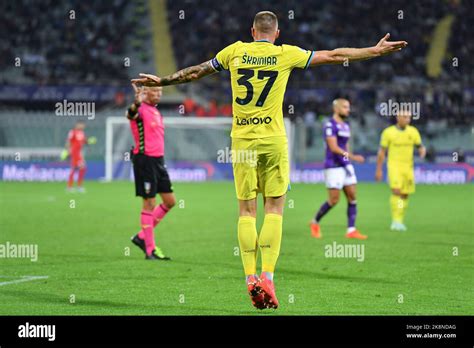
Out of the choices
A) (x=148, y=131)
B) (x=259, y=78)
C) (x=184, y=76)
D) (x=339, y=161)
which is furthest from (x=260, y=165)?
(x=339, y=161)

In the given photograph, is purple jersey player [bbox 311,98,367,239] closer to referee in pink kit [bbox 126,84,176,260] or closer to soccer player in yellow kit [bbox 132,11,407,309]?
referee in pink kit [bbox 126,84,176,260]

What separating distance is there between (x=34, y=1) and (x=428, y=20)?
701 inches

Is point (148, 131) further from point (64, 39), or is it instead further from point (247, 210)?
point (64, 39)

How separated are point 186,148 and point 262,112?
26844 mm

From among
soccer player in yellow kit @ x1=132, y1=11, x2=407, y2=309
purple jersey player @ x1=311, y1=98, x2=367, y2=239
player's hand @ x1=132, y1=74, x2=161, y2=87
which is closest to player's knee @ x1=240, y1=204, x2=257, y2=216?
soccer player in yellow kit @ x1=132, y1=11, x2=407, y2=309

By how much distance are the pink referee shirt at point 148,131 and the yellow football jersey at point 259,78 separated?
400 cm

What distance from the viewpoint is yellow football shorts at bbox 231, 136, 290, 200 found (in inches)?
319

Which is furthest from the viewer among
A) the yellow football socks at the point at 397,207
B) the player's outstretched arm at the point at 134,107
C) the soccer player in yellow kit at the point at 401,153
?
the soccer player in yellow kit at the point at 401,153

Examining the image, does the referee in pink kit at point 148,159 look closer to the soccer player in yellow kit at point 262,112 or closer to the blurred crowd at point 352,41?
the soccer player in yellow kit at point 262,112

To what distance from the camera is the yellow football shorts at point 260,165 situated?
26.6 ft

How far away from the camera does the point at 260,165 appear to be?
8.16 meters

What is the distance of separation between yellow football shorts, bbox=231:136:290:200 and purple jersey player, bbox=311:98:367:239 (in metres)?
6.85

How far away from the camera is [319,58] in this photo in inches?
315

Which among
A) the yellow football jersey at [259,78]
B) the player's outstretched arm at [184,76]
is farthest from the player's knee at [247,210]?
the player's outstretched arm at [184,76]
